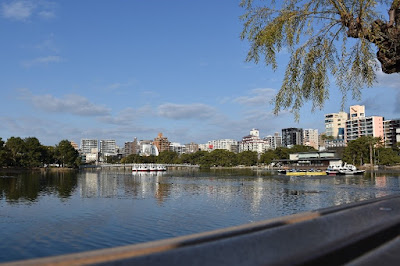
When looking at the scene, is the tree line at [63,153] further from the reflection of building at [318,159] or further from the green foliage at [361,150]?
the reflection of building at [318,159]

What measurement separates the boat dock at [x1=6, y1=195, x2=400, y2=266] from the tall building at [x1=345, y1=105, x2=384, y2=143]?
177 m

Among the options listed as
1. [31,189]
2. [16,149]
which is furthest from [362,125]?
[31,189]

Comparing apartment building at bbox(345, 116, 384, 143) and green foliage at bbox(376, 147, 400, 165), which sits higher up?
apartment building at bbox(345, 116, 384, 143)

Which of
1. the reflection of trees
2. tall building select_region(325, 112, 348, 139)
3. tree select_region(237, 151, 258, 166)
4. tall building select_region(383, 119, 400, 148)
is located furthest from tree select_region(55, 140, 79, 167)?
tall building select_region(383, 119, 400, 148)

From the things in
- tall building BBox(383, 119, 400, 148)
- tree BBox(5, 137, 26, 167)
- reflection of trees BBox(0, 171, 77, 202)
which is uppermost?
tall building BBox(383, 119, 400, 148)

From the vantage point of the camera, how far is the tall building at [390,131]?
16351cm

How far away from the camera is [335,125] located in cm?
19375

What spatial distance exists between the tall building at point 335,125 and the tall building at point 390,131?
21246 millimetres

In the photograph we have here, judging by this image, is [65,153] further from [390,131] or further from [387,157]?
[390,131]

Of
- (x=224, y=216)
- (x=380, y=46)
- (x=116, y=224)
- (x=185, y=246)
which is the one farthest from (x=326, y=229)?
(x=224, y=216)

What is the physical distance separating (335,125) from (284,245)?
205658mm

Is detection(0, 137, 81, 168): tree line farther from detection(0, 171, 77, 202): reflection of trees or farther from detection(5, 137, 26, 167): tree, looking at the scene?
detection(0, 171, 77, 202): reflection of trees

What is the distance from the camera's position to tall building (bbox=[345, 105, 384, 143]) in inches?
6501

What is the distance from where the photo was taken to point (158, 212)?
1070 inches
